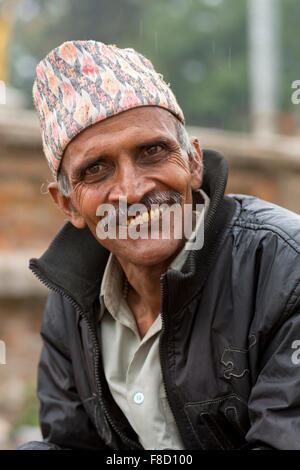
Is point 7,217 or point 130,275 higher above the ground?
point 130,275

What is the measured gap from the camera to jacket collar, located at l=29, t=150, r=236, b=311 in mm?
2217

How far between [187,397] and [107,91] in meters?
1.03

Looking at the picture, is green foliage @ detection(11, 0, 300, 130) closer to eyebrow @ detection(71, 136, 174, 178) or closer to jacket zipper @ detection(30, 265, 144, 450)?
jacket zipper @ detection(30, 265, 144, 450)

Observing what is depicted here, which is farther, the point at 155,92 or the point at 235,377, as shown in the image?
the point at 155,92

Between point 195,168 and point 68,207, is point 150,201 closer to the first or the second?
point 195,168

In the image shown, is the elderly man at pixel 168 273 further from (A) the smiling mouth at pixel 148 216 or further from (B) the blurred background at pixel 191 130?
(B) the blurred background at pixel 191 130

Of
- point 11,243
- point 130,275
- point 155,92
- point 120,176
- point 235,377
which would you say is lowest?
point 11,243

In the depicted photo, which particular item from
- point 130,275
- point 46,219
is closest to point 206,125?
point 46,219

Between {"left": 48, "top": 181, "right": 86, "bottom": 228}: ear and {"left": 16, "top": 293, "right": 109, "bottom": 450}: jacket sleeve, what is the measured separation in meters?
0.38

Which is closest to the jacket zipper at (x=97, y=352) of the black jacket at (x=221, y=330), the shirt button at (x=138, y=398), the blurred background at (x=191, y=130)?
the black jacket at (x=221, y=330)
